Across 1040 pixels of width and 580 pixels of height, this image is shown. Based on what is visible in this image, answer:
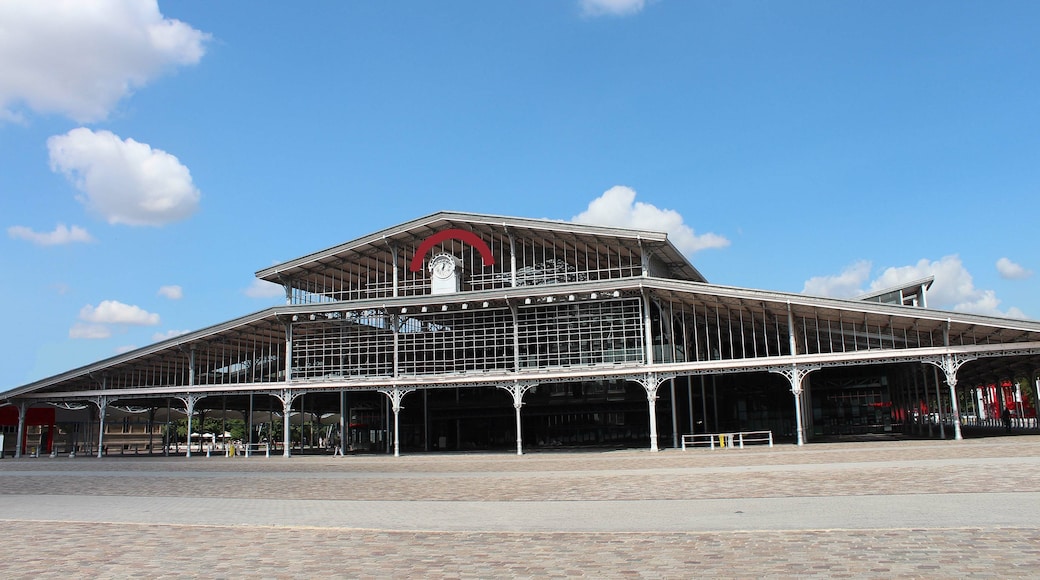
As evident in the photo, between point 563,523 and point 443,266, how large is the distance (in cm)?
2829

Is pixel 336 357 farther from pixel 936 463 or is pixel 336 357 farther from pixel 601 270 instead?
pixel 936 463

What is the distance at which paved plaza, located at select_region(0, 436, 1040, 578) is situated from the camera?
925 centimetres

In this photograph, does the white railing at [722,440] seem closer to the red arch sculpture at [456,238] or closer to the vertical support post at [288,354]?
the red arch sculpture at [456,238]

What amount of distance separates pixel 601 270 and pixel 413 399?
1706cm

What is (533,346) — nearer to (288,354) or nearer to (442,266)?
(442,266)

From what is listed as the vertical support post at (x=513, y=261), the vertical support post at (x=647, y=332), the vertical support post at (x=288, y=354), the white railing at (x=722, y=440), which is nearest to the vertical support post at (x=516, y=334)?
the vertical support post at (x=513, y=261)

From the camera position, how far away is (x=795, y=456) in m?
28.2

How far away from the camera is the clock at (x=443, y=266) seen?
4041 cm

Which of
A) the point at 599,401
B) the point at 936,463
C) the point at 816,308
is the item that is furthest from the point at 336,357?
the point at 936,463

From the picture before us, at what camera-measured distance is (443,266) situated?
133ft

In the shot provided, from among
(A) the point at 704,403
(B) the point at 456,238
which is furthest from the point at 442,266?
(A) the point at 704,403

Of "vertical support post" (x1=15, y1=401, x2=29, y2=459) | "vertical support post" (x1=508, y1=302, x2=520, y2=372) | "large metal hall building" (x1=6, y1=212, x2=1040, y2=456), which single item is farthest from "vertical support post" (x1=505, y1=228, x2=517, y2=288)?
"vertical support post" (x1=15, y1=401, x2=29, y2=459)

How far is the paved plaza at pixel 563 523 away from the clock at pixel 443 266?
1669 cm

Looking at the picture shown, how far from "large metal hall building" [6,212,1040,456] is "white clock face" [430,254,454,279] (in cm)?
8
